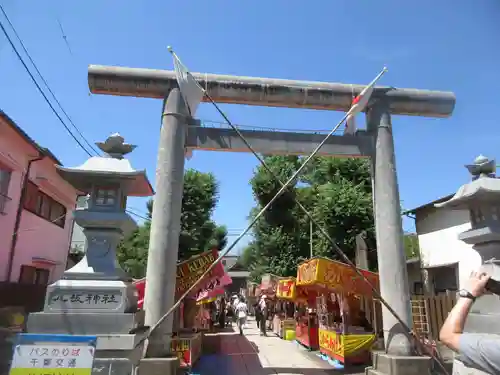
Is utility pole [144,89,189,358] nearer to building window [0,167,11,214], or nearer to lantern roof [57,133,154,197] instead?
lantern roof [57,133,154,197]

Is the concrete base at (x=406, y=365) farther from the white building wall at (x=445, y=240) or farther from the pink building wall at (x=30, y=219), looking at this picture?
the pink building wall at (x=30, y=219)

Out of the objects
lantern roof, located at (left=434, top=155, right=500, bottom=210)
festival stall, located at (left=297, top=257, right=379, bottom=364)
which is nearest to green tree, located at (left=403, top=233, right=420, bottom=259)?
festival stall, located at (left=297, top=257, right=379, bottom=364)

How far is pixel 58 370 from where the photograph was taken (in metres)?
4.06

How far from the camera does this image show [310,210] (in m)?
24.2

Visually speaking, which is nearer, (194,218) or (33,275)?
(33,275)

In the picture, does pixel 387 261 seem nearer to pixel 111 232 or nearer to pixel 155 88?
pixel 111 232

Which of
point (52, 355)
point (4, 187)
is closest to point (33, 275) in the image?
point (4, 187)

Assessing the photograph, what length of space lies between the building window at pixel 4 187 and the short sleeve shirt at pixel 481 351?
35.4ft

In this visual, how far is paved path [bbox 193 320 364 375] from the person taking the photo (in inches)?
351

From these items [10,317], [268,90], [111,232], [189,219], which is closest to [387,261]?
[268,90]

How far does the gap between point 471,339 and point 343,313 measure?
8.60 metres

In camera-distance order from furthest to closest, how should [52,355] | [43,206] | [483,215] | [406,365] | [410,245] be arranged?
[410,245] < [43,206] < [406,365] < [483,215] < [52,355]

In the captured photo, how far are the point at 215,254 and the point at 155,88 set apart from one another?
4.39 meters

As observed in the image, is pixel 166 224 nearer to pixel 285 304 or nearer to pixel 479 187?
pixel 479 187
